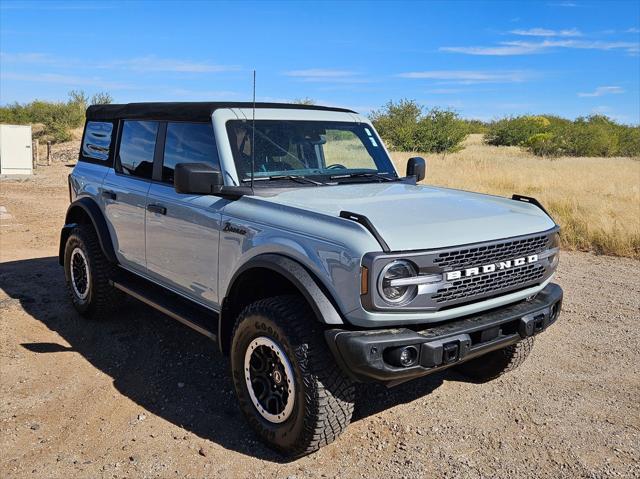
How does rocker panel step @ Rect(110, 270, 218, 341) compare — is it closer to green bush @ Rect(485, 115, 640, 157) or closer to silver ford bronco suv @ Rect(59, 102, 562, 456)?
silver ford bronco suv @ Rect(59, 102, 562, 456)

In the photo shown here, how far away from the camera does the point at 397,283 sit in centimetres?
281

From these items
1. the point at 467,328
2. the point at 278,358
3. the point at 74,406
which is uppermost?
the point at 467,328

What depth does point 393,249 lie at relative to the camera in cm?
282

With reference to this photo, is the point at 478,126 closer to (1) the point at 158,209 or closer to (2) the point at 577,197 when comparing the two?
(2) the point at 577,197

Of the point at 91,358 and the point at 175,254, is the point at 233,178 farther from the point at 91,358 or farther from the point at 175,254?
the point at 91,358

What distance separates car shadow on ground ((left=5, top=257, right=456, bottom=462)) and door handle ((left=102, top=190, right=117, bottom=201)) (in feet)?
3.74

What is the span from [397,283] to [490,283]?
28.2 inches

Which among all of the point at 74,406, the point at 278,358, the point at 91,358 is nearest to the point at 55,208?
the point at 91,358

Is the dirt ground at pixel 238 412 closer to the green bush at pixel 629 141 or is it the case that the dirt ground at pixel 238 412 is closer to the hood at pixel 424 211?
the hood at pixel 424 211

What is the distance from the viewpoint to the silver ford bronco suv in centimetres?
288

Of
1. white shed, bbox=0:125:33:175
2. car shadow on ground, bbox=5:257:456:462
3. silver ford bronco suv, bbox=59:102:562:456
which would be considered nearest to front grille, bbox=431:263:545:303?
silver ford bronco suv, bbox=59:102:562:456

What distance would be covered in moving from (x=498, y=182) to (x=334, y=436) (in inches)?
550

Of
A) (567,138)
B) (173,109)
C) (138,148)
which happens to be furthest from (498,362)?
(567,138)

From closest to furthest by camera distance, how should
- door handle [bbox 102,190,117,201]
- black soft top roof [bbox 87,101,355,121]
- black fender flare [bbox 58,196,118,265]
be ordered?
black soft top roof [bbox 87,101,355,121]
door handle [bbox 102,190,117,201]
black fender flare [bbox 58,196,118,265]
